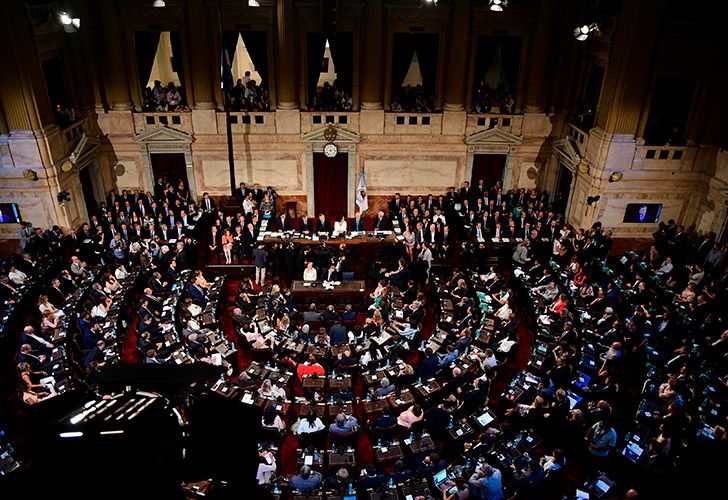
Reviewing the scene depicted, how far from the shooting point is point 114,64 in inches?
820

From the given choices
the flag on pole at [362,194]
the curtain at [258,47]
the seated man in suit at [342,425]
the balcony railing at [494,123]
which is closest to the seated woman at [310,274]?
the flag on pole at [362,194]

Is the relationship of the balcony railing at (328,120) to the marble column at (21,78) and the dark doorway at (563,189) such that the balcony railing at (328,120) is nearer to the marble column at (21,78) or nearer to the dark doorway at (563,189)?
the dark doorway at (563,189)

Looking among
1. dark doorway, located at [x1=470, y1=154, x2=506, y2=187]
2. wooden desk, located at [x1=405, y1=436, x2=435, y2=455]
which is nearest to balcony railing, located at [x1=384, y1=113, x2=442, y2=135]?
dark doorway, located at [x1=470, y1=154, x2=506, y2=187]

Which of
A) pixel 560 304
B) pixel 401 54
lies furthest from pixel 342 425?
pixel 401 54

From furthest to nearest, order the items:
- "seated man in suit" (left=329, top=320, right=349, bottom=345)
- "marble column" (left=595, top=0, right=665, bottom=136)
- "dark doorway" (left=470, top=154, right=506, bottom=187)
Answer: "dark doorway" (left=470, top=154, right=506, bottom=187), "marble column" (left=595, top=0, right=665, bottom=136), "seated man in suit" (left=329, top=320, right=349, bottom=345)

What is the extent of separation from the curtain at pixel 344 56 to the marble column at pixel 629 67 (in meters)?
9.31

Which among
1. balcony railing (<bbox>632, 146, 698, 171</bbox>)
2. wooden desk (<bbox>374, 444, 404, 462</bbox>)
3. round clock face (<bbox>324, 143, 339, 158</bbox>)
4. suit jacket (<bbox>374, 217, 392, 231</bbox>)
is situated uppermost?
balcony railing (<bbox>632, 146, 698, 171</bbox>)

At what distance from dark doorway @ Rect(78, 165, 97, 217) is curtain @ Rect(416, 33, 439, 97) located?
44.3 ft

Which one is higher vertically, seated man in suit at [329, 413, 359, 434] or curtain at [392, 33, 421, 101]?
curtain at [392, 33, 421, 101]

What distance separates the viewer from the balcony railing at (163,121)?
70.6 ft

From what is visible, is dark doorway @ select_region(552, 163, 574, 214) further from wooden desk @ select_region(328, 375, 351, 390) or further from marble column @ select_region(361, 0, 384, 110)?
wooden desk @ select_region(328, 375, 351, 390)

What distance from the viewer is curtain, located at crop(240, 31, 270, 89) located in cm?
2108

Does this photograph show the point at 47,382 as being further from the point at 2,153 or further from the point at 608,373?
the point at 608,373

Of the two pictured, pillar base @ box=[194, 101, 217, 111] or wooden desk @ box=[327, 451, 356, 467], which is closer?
wooden desk @ box=[327, 451, 356, 467]
